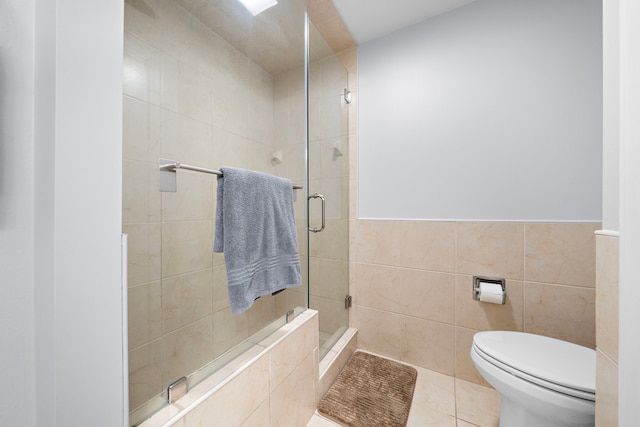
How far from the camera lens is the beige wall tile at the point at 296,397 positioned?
0.90 metres

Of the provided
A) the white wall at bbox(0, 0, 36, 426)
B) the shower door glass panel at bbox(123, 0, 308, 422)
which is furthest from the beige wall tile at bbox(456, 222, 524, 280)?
the white wall at bbox(0, 0, 36, 426)

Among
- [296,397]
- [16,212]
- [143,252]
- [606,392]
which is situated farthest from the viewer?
[296,397]

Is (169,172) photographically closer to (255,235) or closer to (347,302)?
(255,235)

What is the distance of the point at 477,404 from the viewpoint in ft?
3.93

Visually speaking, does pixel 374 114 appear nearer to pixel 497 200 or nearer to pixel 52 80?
pixel 497 200

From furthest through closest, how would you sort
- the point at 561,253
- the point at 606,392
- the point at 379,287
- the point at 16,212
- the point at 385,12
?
the point at 379,287 → the point at 385,12 → the point at 561,253 → the point at 606,392 → the point at 16,212

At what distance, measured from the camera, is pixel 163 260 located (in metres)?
0.72

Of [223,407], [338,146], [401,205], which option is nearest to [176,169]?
[223,407]

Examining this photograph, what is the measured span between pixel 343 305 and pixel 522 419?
38.3 inches

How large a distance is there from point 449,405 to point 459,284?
61 cm

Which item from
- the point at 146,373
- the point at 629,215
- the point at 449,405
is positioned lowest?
the point at 449,405

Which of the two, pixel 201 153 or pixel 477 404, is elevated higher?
pixel 201 153

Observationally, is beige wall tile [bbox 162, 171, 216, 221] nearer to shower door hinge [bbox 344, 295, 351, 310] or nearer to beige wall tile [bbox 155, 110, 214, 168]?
beige wall tile [bbox 155, 110, 214, 168]

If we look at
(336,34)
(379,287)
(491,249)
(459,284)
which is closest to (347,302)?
(379,287)
